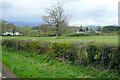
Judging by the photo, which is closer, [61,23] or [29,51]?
[29,51]

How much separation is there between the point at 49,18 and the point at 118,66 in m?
31.4

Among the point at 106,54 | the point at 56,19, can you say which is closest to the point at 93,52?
the point at 106,54

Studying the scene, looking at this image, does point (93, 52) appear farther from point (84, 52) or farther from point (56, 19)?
point (56, 19)

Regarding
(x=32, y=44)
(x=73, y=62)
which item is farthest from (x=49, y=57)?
(x=32, y=44)

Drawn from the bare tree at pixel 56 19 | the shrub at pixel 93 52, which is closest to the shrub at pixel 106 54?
the shrub at pixel 93 52

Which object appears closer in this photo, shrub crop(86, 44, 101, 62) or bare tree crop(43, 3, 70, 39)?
shrub crop(86, 44, 101, 62)

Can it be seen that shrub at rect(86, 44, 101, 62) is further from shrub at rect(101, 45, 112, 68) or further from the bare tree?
the bare tree

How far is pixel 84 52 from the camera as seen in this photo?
25.8ft

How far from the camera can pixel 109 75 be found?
626 cm

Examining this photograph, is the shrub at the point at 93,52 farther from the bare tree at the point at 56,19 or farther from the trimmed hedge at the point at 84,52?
the bare tree at the point at 56,19

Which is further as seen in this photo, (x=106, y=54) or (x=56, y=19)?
(x=56, y=19)

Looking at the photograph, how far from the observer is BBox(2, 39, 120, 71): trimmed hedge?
21.3 ft

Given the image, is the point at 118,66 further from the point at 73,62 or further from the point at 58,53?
the point at 58,53

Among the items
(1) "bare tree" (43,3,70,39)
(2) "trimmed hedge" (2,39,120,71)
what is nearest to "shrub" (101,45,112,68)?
(2) "trimmed hedge" (2,39,120,71)
